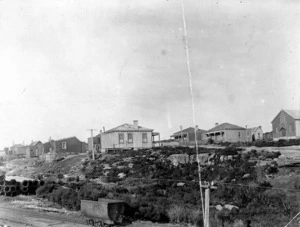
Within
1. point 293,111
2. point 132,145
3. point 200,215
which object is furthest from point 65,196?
point 293,111

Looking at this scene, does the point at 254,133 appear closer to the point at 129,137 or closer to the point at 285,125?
the point at 285,125

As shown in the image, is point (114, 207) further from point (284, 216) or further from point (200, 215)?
point (284, 216)

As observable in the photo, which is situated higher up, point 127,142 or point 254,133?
point 254,133

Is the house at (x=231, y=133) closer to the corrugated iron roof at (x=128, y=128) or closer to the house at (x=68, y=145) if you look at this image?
the corrugated iron roof at (x=128, y=128)

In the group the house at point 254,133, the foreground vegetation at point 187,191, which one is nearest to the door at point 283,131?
the house at point 254,133

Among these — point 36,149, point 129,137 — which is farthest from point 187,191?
point 36,149

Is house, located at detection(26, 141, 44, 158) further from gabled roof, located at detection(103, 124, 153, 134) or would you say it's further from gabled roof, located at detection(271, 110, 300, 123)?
gabled roof, located at detection(271, 110, 300, 123)

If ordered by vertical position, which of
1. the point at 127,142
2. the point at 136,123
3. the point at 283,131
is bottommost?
the point at 127,142
